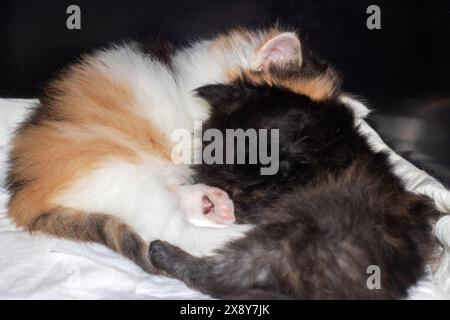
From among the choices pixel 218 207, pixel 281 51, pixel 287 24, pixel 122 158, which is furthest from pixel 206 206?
pixel 287 24

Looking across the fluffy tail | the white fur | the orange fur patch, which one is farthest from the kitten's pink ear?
the fluffy tail

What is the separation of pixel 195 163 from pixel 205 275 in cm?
52

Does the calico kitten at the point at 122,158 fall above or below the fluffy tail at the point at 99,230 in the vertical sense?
above

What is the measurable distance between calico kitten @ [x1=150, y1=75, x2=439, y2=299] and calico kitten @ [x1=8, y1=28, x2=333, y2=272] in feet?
0.32

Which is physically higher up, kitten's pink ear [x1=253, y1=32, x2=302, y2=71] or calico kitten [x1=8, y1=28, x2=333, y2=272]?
kitten's pink ear [x1=253, y1=32, x2=302, y2=71]

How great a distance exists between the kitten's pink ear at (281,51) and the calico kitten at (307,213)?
0.06 metres

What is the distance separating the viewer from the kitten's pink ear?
2.25 metres

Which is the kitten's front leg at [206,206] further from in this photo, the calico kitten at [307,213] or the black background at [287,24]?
the black background at [287,24]

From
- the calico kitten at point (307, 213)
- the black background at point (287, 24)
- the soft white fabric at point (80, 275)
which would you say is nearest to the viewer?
the calico kitten at point (307, 213)

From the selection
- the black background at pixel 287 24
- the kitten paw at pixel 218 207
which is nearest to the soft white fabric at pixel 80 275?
the kitten paw at pixel 218 207

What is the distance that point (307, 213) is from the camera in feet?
5.95

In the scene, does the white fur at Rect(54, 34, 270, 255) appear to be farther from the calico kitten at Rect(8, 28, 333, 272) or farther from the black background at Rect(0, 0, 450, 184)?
the black background at Rect(0, 0, 450, 184)

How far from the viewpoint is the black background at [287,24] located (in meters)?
2.81

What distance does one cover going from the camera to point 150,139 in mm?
2162
